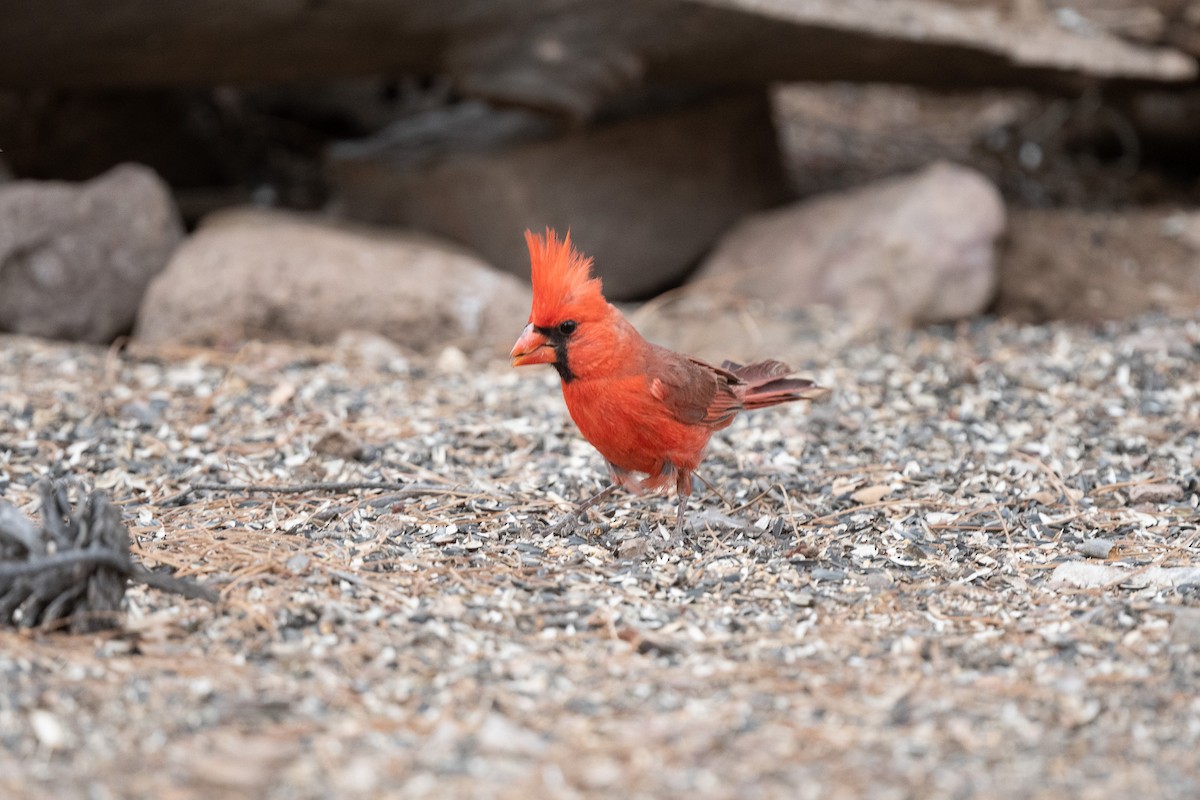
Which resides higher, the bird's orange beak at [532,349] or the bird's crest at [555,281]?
the bird's crest at [555,281]

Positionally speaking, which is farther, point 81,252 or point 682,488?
point 81,252

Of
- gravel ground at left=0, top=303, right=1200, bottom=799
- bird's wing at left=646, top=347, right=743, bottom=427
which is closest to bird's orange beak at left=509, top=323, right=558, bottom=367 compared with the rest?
bird's wing at left=646, top=347, right=743, bottom=427

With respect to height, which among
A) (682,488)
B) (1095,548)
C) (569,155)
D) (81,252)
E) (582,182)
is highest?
(569,155)

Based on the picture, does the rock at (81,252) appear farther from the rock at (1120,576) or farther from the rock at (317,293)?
the rock at (1120,576)

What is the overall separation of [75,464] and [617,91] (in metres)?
3.04

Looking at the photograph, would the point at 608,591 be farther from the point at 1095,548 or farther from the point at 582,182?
the point at 582,182

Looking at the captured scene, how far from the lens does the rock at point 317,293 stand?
4969 millimetres

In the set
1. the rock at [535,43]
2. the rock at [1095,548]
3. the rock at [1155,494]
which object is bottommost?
the rock at [1095,548]

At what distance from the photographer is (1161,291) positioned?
18.9 feet

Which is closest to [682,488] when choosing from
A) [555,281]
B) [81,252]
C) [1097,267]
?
[555,281]

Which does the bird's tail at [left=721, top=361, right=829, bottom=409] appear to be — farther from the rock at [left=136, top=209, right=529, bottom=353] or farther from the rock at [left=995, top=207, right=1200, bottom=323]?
the rock at [left=995, top=207, right=1200, bottom=323]

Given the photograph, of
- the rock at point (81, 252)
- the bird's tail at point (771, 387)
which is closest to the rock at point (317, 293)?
the rock at point (81, 252)

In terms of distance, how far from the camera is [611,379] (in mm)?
3008

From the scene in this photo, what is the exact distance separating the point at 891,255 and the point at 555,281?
10.4 ft
